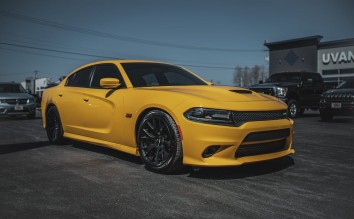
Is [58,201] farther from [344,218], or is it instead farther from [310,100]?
[310,100]

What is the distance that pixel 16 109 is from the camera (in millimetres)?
13023

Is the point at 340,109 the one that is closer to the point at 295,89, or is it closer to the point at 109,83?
the point at 295,89

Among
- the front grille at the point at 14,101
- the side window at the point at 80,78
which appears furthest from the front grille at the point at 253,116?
the front grille at the point at 14,101

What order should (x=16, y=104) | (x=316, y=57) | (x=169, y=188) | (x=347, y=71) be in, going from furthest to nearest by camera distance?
(x=316, y=57)
(x=347, y=71)
(x=16, y=104)
(x=169, y=188)

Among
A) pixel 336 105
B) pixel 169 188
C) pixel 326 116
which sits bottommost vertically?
pixel 169 188

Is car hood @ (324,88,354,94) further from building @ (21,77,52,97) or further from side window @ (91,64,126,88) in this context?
building @ (21,77,52,97)

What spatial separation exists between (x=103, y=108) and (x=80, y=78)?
1271 mm

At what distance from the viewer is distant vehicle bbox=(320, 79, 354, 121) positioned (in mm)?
10695

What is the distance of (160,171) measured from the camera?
13.3 feet

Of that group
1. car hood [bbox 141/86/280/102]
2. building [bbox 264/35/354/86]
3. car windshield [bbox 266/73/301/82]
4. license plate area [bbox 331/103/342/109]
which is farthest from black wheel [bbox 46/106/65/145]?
building [bbox 264/35/354/86]

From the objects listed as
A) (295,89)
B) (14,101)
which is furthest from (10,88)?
(295,89)

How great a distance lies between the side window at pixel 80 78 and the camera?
5.77 m

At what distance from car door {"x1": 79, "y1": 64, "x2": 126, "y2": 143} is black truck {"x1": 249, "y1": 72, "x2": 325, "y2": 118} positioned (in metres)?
8.63

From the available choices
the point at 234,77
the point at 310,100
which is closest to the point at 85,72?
the point at 310,100
